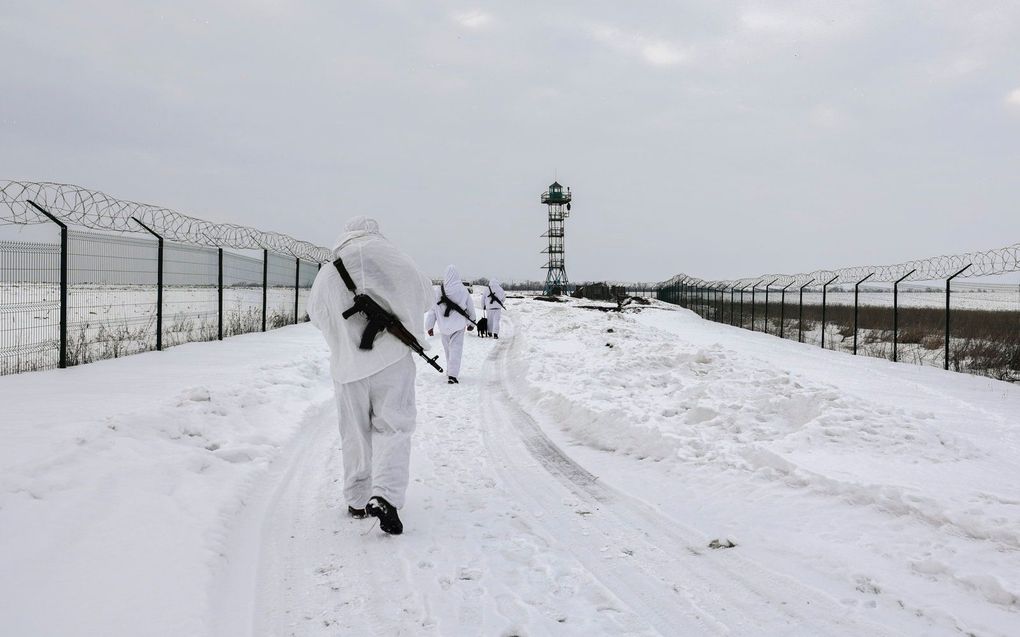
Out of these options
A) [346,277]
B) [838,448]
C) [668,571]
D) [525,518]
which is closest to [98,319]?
[346,277]

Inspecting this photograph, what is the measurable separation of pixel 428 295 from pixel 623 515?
7.40 ft

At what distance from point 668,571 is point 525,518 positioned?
3.82ft

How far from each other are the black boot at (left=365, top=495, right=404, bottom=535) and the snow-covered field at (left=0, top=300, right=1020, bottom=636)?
87 millimetres

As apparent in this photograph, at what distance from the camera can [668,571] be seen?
359 centimetres

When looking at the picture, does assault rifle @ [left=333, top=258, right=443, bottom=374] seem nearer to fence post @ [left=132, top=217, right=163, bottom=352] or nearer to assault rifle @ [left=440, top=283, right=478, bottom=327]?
assault rifle @ [left=440, top=283, right=478, bottom=327]

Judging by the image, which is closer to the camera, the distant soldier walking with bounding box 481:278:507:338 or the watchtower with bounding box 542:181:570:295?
the distant soldier walking with bounding box 481:278:507:338

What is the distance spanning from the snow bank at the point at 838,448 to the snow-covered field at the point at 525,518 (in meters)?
0.03

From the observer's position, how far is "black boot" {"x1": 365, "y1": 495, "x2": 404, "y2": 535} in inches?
158

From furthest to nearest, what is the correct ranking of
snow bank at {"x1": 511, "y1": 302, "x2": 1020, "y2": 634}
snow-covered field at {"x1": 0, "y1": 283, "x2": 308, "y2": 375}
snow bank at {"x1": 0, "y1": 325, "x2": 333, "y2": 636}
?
snow-covered field at {"x1": 0, "y1": 283, "x2": 308, "y2": 375}
snow bank at {"x1": 511, "y1": 302, "x2": 1020, "y2": 634}
snow bank at {"x1": 0, "y1": 325, "x2": 333, "y2": 636}

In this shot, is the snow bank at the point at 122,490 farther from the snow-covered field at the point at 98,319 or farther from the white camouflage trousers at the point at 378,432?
the snow-covered field at the point at 98,319

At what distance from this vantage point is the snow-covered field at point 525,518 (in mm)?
3043

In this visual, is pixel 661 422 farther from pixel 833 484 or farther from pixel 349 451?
pixel 349 451

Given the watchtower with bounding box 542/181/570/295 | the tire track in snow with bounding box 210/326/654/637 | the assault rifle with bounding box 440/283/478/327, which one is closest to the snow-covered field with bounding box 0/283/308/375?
the assault rifle with bounding box 440/283/478/327

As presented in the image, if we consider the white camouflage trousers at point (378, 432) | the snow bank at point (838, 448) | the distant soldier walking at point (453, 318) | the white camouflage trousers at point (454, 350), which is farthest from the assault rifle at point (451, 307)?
the white camouflage trousers at point (378, 432)
